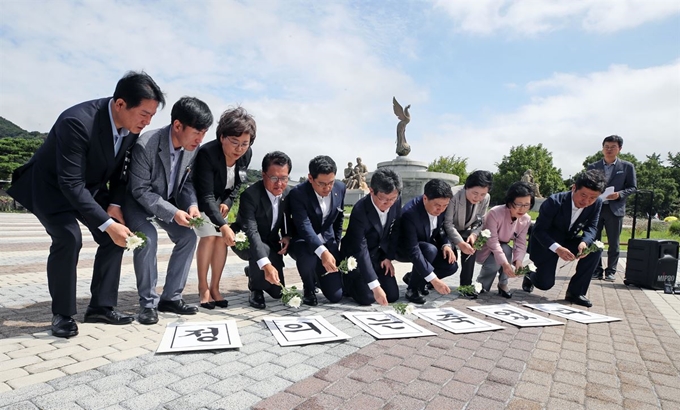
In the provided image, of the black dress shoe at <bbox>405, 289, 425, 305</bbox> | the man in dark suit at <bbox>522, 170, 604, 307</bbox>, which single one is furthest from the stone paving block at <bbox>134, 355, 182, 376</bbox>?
the man in dark suit at <bbox>522, 170, 604, 307</bbox>

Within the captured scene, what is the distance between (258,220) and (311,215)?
0.56 m

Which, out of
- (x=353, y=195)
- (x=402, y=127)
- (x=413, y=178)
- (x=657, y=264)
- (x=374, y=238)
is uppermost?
(x=402, y=127)

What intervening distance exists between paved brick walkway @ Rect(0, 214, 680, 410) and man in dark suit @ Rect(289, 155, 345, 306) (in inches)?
28.3

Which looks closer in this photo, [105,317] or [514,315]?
[105,317]

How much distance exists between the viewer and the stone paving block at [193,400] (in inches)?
85.5

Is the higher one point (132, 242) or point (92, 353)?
point (132, 242)

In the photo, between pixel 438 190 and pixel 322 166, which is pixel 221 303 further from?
pixel 438 190

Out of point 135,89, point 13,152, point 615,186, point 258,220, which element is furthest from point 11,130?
point 615,186

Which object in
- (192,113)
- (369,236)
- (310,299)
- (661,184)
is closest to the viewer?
(192,113)

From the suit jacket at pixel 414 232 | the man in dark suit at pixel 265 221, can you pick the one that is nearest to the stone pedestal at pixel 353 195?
the suit jacket at pixel 414 232

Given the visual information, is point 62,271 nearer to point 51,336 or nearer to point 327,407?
point 51,336

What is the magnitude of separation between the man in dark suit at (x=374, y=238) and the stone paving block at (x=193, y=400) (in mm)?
2179

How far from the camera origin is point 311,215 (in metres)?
4.75

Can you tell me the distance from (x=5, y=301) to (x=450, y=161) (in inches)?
2390
